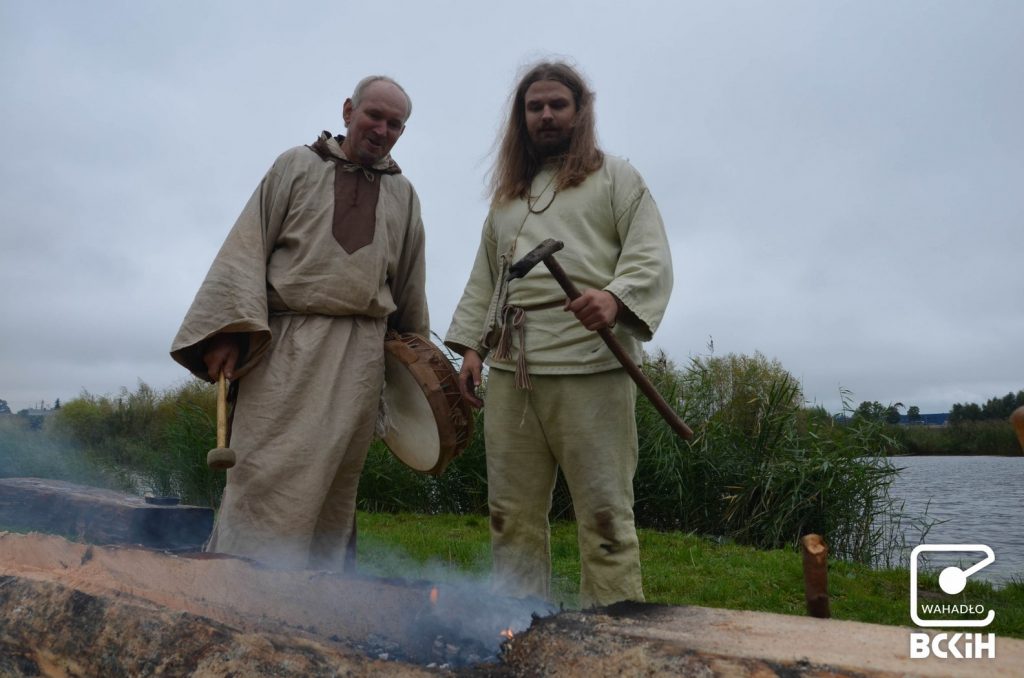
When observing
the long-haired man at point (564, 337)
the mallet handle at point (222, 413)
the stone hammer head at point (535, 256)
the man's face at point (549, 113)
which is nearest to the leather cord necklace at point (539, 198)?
the long-haired man at point (564, 337)

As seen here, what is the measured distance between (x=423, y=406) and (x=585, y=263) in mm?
958

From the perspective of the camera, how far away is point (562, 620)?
2031 mm

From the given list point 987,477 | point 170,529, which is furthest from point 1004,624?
point 987,477

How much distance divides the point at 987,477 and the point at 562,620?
13656 mm

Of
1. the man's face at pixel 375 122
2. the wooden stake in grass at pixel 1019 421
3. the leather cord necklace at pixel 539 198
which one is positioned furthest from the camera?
the man's face at pixel 375 122

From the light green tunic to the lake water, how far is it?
416cm

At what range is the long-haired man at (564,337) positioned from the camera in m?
2.75

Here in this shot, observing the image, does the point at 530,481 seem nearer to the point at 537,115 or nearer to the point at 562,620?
the point at 562,620

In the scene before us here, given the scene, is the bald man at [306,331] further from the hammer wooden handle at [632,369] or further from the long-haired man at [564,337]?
the hammer wooden handle at [632,369]

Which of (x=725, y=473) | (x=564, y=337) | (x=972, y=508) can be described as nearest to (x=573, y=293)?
(x=564, y=337)

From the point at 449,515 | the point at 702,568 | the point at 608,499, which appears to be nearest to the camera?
the point at 608,499

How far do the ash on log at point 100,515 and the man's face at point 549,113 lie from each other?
252 centimetres

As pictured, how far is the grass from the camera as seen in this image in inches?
175

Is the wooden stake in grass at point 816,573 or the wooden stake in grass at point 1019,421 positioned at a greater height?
the wooden stake in grass at point 1019,421
